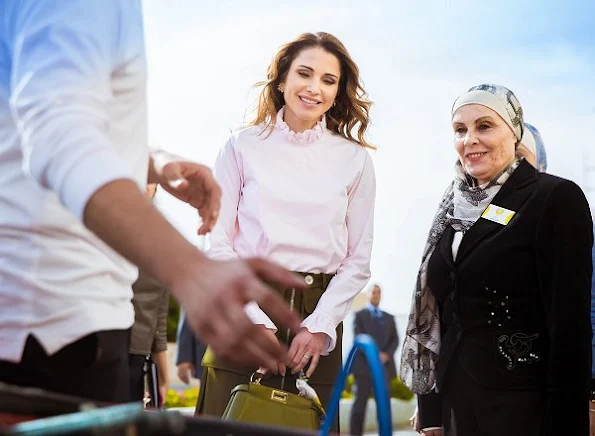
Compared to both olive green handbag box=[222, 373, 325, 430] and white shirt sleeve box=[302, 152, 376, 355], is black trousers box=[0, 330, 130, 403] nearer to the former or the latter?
olive green handbag box=[222, 373, 325, 430]

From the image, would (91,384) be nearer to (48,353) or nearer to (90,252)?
(48,353)

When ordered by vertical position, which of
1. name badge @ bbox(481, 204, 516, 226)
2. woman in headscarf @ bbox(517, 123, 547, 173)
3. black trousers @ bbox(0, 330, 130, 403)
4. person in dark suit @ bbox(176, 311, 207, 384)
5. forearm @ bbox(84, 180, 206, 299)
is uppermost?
woman in headscarf @ bbox(517, 123, 547, 173)

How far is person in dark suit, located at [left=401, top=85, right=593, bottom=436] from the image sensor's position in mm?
3445

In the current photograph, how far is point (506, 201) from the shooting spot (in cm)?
380

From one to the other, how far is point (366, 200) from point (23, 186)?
2.55m

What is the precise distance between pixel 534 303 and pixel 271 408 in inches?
41.0

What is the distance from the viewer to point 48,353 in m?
1.53

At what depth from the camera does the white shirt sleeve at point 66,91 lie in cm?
129

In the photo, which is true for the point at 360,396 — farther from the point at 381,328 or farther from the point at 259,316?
the point at 259,316

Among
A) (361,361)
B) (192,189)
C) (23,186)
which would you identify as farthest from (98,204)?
(361,361)

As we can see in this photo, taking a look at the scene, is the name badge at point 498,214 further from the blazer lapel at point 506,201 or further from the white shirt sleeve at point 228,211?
the white shirt sleeve at point 228,211

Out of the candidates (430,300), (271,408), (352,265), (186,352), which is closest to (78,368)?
(271,408)

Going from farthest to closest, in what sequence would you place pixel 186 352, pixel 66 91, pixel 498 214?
pixel 186 352 → pixel 498 214 → pixel 66 91

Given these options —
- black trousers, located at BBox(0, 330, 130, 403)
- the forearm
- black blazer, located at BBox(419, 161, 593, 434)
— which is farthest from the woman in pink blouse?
the forearm
